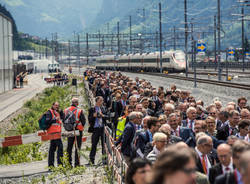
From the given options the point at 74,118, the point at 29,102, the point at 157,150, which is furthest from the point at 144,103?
the point at 29,102

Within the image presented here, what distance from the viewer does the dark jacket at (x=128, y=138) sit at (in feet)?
30.6

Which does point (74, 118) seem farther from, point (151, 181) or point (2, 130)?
point (2, 130)

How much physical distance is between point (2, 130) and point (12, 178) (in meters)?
13.2

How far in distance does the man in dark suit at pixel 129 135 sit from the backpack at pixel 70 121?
3.18 metres

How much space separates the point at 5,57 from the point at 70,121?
4307 cm

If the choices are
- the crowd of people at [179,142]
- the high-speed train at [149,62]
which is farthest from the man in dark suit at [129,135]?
the high-speed train at [149,62]

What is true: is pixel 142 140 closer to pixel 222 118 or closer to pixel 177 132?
pixel 177 132

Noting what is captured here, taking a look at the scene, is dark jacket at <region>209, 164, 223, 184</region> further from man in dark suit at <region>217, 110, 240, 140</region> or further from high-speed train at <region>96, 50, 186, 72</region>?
high-speed train at <region>96, 50, 186, 72</region>

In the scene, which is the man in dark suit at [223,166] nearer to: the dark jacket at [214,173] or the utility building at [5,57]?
the dark jacket at [214,173]

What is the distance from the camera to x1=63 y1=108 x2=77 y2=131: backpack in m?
12.3

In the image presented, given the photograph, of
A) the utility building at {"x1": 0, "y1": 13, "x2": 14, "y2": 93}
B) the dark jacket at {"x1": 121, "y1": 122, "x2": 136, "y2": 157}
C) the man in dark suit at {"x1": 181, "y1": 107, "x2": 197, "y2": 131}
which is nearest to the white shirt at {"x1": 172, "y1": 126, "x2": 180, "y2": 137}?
the dark jacket at {"x1": 121, "y1": 122, "x2": 136, "y2": 157}

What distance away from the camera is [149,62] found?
233 ft

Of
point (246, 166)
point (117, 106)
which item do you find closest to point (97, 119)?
point (117, 106)

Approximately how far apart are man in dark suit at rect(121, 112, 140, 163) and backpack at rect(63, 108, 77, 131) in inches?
125
